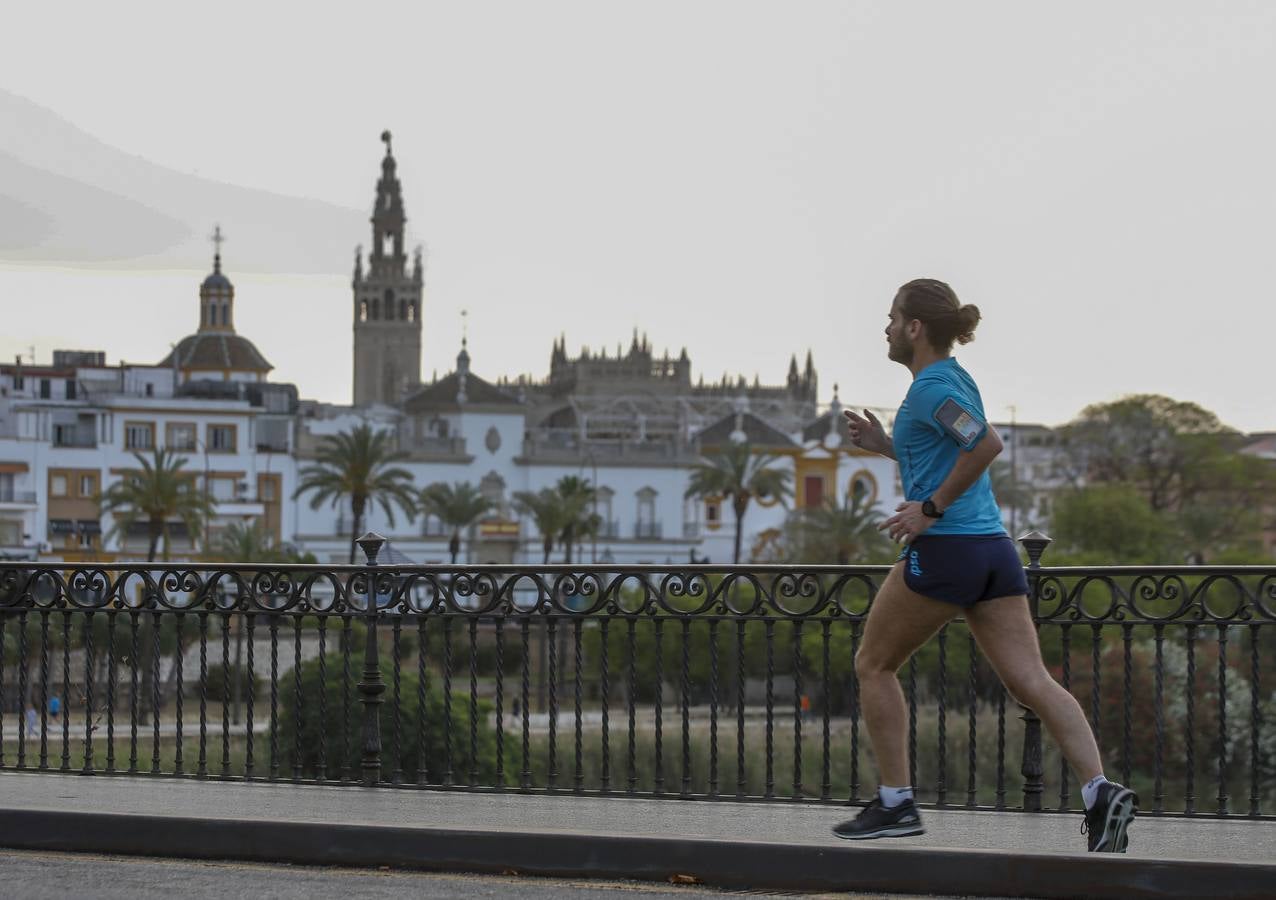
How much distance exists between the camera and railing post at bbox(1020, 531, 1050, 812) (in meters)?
8.41

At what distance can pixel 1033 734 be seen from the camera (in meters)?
8.69

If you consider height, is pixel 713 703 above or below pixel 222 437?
below

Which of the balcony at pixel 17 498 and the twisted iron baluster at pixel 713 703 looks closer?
the twisted iron baluster at pixel 713 703

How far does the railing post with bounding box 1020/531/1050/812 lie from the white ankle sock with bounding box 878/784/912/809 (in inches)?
59.4

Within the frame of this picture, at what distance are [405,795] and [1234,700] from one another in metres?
37.0

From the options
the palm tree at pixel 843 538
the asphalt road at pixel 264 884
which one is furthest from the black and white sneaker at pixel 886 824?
the palm tree at pixel 843 538

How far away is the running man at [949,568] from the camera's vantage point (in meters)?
6.66

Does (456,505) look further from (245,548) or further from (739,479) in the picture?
(245,548)

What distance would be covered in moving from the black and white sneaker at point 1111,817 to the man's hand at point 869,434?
1318 millimetres

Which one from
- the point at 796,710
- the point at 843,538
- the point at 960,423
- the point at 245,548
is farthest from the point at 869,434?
the point at 843,538

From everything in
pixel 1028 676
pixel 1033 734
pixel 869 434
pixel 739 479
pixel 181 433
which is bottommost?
pixel 1033 734

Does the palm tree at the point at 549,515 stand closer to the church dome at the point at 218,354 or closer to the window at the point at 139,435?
the window at the point at 139,435

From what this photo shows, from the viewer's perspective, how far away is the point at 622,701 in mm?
65688

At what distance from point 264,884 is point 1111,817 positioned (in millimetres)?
2684
